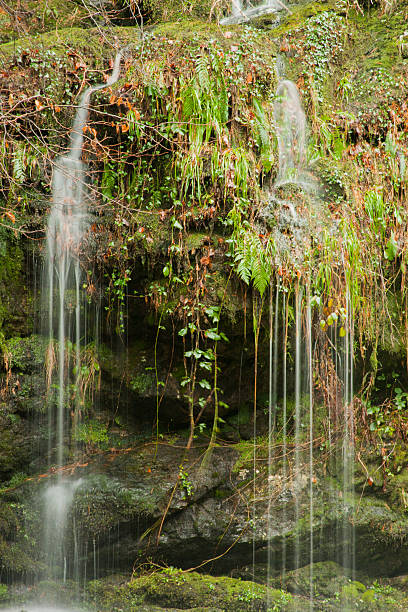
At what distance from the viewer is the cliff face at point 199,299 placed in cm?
477

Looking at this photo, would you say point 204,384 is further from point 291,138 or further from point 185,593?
point 291,138

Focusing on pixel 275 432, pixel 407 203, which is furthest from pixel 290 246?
pixel 275 432

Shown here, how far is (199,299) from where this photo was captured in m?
4.71

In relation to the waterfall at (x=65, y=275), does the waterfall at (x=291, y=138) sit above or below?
above

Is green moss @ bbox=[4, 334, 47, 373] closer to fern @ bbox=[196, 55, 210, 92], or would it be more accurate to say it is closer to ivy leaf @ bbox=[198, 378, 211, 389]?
ivy leaf @ bbox=[198, 378, 211, 389]

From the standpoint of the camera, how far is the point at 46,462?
5.15 metres

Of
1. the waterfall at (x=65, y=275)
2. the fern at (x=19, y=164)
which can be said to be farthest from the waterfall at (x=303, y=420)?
the fern at (x=19, y=164)

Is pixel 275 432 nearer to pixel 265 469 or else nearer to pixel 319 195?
pixel 265 469

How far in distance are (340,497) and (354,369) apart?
4.53 ft

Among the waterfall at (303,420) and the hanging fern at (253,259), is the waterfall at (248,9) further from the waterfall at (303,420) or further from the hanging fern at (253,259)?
the hanging fern at (253,259)

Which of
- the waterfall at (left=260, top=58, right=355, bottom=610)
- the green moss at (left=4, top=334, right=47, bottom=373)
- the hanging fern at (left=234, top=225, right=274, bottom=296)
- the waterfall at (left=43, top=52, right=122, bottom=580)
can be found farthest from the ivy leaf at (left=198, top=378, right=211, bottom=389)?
the green moss at (left=4, top=334, right=47, bottom=373)

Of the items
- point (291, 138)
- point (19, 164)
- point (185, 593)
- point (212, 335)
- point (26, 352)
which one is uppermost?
point (291, 138)

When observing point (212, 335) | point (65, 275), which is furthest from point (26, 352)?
point (212, 335)

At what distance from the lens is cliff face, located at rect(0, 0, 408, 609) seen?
4.77m
